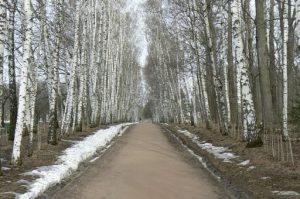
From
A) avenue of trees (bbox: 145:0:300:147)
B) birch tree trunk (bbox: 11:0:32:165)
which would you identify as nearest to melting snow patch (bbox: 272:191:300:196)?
avenue of trees (bbox: 145:0:300:147)

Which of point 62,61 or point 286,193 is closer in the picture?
point 286,193

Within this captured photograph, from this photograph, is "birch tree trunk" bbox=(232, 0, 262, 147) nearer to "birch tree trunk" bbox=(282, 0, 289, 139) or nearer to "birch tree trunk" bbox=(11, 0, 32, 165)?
"birch tree trunk" bbox=(282, 0, 289, 139)

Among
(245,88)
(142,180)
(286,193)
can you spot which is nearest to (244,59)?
(245,88)

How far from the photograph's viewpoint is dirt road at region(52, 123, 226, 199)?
965cm

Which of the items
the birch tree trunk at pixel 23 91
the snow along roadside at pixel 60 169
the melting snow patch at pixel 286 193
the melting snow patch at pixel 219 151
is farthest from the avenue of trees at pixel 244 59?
the birch tree trunk at pixel 23 91

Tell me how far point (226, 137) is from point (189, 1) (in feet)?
38.0

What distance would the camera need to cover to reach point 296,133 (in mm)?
20672

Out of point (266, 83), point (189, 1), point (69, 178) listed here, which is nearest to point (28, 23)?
point (69, 178)

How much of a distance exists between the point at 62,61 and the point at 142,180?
2923 cm

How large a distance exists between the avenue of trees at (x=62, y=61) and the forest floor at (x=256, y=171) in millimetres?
5834

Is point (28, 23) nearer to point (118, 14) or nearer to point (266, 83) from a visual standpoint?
point (266, 83)

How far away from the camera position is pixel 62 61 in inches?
1545

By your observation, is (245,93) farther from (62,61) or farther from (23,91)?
(62,61)

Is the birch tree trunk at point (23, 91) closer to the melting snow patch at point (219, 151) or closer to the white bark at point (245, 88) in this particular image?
the melting snow patch at point (219, 151)
